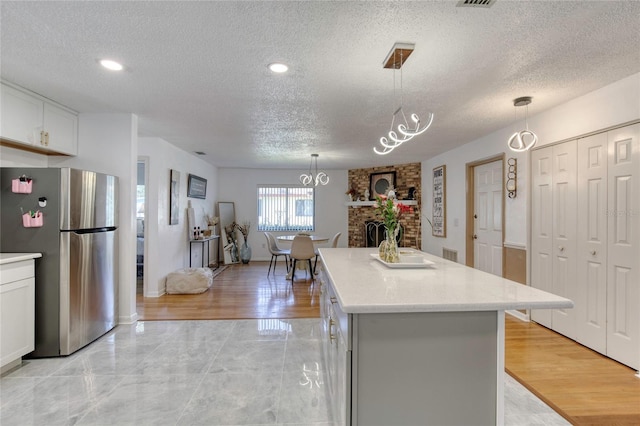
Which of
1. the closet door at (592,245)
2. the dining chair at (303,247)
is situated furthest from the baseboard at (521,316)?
the dining chair at (303,247)

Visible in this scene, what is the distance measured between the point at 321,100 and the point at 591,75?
2.14 metres

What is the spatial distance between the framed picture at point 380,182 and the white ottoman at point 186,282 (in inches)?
160

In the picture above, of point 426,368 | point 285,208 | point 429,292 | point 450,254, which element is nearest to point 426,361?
point 426,368

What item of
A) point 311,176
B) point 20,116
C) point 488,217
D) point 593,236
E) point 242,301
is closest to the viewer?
point 20,116

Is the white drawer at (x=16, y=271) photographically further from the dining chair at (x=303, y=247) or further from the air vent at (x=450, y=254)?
the air vent at (x=450, y=254)

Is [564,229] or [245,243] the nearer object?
[564,229]

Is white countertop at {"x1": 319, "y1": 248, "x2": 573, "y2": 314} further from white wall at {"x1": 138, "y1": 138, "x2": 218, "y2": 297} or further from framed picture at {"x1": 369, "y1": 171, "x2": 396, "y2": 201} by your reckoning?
framed picture at {"x1": 369, "y1": 171, "x2": 396, "y2": 201}

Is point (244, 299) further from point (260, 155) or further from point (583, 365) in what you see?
point (583, 365)

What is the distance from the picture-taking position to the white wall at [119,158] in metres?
3.42

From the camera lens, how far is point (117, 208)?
3.33 metres

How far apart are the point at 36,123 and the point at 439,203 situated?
5646mm

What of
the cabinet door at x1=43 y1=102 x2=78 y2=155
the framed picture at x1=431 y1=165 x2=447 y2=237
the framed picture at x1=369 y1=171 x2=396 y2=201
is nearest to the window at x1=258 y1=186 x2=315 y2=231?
the framed picture at x1=369 y1=171 x2=396 y2=201

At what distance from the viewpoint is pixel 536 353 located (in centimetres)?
279

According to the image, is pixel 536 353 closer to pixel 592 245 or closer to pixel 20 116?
pixel 592 245
